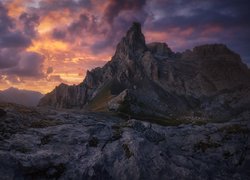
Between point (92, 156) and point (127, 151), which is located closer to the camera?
point (92, 156)

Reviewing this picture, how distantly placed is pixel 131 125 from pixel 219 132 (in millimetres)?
26059

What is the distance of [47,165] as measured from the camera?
132 feet

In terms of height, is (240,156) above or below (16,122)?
below

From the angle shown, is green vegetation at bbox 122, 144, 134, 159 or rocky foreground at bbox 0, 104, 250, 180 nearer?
rocky foreground at bbox 0, 104, 250, 180

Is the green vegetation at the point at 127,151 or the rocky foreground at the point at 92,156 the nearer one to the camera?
the rocky foreground at the point at 92,156

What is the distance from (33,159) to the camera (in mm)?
39688

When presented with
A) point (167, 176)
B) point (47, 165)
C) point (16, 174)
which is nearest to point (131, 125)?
point (167, 176)

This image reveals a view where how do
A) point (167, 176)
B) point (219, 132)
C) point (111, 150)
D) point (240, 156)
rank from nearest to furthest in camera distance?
point (167, 176), point (111, 150), point (240, 156), point (219, 132)

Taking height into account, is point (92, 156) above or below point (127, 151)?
below

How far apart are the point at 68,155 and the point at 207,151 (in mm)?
35351

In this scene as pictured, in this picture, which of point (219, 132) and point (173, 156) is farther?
point (219, 132)

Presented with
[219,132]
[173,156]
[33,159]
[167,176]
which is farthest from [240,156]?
[33,159]

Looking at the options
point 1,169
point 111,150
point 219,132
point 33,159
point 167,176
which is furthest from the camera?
point 219,132

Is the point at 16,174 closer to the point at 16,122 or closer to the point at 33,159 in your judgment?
the point at 33,159
